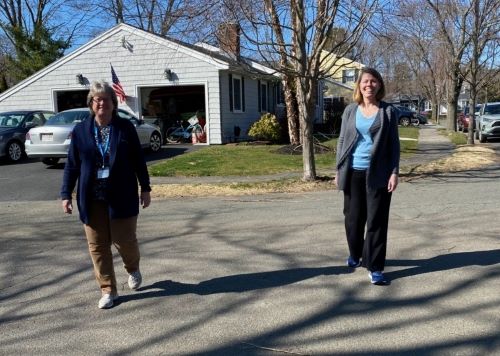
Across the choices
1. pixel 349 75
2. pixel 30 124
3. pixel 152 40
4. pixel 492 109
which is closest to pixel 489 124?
pixel 492 109

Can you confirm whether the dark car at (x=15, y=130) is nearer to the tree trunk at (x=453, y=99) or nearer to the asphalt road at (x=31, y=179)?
the asphalt road at (x=31, y=179)

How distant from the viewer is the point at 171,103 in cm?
2323

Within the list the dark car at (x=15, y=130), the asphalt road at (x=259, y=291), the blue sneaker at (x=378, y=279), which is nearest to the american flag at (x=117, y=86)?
the dark car at (x=15, y=130)

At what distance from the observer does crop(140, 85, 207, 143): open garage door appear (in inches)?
852

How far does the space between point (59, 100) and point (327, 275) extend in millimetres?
19264

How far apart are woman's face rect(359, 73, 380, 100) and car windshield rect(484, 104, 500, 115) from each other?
66.3 feet

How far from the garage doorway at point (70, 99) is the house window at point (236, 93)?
600 cm

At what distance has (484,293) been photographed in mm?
4355

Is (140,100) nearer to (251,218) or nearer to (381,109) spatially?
(251,218)

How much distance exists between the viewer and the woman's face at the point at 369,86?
4609 millimetres

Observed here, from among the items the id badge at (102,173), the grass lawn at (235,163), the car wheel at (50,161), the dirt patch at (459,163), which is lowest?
the dirt patch at (459,163)

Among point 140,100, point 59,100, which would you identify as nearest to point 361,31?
point 140,100

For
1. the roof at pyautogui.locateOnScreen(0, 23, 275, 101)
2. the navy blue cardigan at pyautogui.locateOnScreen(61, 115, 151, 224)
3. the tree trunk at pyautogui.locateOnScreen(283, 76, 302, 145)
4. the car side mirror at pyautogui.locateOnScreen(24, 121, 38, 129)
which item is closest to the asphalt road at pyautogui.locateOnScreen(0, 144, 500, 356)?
the navy blue cardigan at pyautogui.locateOnScreen(61, 115, 151, 224)

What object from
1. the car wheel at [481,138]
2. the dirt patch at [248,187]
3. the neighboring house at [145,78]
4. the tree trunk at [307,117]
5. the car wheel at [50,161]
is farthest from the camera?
the car wheel at [481,138]
